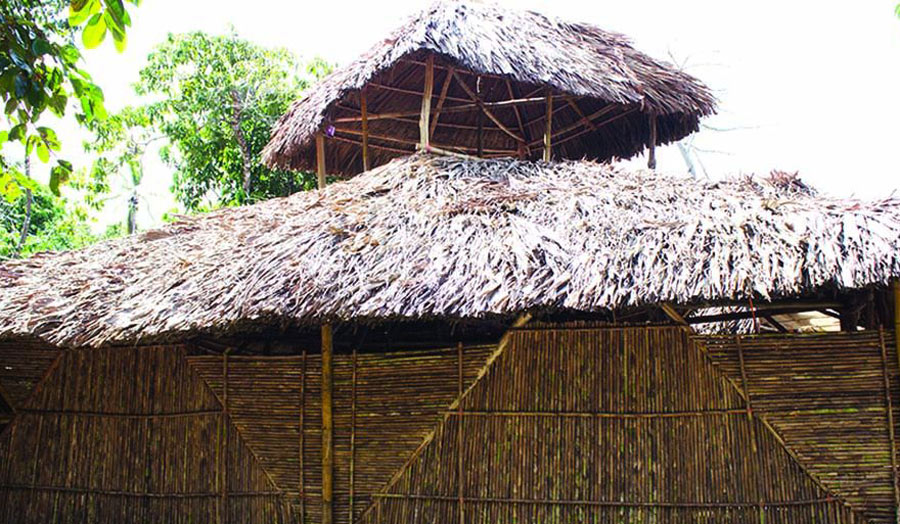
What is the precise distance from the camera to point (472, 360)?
19.4 ft

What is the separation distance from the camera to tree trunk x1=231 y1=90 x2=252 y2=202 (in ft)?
47.8

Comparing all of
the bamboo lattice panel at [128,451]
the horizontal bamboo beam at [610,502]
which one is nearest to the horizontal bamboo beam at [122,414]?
the bamboo lattice panel at [128,451]

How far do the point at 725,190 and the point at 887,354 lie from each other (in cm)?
173

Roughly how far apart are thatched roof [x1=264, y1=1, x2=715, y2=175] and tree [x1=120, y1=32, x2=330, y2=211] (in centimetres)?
445

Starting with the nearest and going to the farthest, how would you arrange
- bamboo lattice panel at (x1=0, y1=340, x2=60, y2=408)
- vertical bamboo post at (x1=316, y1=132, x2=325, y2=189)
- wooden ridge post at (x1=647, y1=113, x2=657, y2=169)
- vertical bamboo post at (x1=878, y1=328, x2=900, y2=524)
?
vertical bamboo post at (x1=878, y1=328, x2=900, y2=524)
bamboo lattice panel at (x1=0, y1=340, x2=60, y2=408)
wooden ridge post at (x1=647, y1=113, x2=657, y2=169)
vertical bamboo post at (x1=316, y1=132, x2=325, y2=189)

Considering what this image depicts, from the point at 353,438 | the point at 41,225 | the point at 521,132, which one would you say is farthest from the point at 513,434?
the point at 41,225

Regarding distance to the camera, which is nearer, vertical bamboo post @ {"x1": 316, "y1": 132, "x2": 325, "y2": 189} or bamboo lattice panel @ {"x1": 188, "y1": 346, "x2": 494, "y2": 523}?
bamboo lattice panel @ {"x1": 188, "y1": 346, "x2": 494, "y2": 523}

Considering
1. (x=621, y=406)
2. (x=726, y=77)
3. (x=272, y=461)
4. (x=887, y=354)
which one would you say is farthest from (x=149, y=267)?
(x=726, y=77)

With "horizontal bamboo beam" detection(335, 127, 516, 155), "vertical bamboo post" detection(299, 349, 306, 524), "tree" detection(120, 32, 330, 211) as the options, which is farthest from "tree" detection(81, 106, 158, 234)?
"vertical bamboo post" detection(299, 349, 306, 524)

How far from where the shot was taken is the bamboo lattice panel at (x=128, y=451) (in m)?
6.45

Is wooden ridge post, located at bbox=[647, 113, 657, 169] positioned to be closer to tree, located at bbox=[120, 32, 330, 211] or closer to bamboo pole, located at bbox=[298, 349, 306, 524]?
bamboo pole, located at bbox=[298, 349, 306, 524]

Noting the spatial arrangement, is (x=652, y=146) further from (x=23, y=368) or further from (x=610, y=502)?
(x=23, y=368)

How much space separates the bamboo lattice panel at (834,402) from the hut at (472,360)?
1 cm

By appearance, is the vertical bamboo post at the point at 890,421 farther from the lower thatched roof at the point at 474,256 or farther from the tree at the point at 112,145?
the tree at the point at 112,145
